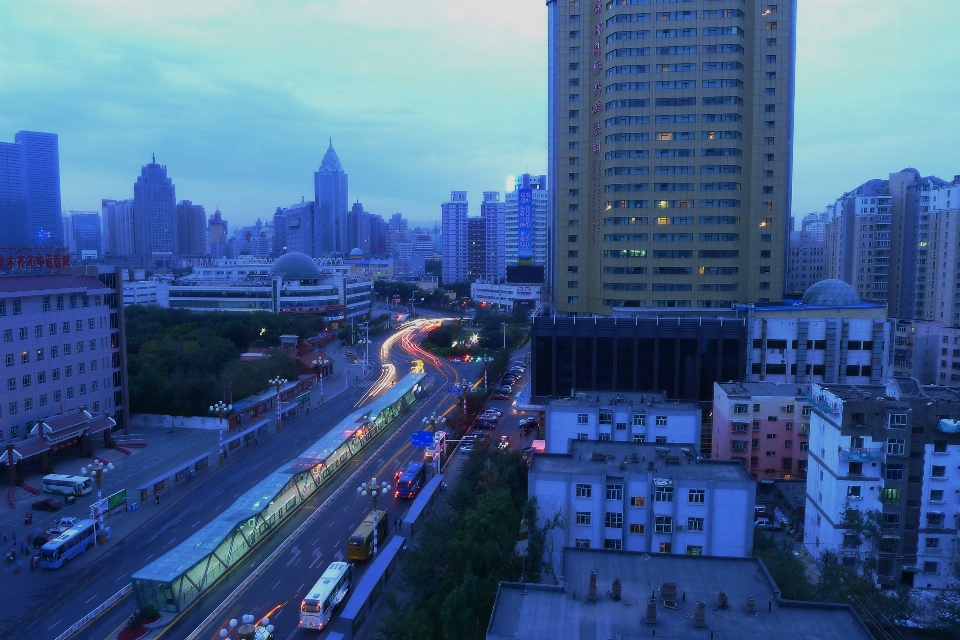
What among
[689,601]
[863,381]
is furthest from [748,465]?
[689,601]

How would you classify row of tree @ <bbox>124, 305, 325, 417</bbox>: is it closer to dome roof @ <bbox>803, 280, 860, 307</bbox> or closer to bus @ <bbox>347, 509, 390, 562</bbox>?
bus @ <bbox>347, 509, 390, 562</bbox>

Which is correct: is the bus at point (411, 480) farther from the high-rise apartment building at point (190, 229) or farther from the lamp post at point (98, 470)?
the high-rise apartment building at point (190, 229)

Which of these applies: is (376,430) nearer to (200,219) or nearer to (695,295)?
Result: (695,295)

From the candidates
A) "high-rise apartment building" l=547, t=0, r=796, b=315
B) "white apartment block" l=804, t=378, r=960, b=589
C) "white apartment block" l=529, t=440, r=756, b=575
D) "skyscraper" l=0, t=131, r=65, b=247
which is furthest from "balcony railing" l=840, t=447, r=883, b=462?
"skyscraper" l=0, t=131, r=65, b=247

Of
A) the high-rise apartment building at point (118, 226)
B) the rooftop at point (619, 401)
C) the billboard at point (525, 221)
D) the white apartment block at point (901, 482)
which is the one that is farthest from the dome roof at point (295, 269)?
the high-rise apartment building at point (118, 226)

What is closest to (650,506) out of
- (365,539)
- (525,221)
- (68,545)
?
(365,539)

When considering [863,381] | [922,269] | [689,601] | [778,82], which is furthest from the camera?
[922,269]

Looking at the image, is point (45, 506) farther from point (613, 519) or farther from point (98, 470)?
point (613, 519)
